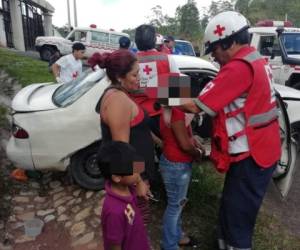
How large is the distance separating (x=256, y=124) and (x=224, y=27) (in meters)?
0.65

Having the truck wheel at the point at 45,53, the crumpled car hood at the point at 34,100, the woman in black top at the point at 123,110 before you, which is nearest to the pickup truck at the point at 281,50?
the crumpled car hood at the point at 34,100

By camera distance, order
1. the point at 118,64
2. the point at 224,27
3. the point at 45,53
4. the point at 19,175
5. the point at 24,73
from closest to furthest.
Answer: the point at 118,64 < the point at 224,27 < the point at 19,175 < the point at 24,73 < the point at 45,53

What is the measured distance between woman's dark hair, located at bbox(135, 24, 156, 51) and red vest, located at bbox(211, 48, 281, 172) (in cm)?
131

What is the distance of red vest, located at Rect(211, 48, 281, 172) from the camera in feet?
8.21

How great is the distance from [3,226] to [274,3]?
57589mm

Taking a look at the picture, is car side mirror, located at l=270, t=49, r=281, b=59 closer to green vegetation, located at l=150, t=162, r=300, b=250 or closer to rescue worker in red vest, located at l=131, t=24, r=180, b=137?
green vegetation, located at l=150, t=162, r=300, b=250

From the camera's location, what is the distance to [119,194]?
2156 millimetres

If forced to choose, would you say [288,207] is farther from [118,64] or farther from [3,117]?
[3,117]

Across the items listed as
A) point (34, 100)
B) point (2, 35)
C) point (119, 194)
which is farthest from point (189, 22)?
point (119, 194)

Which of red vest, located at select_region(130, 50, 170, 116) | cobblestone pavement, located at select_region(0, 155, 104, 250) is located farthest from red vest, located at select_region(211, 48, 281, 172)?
cobblestone pavement, located at select_region(0, 155, 104, 250)

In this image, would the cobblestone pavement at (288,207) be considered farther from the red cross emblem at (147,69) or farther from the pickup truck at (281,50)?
the pickup truck at (281,50)

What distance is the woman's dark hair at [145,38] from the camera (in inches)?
145

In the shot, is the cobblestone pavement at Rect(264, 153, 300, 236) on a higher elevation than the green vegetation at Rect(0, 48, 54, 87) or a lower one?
lower

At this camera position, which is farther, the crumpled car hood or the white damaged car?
the crumpled car hood
